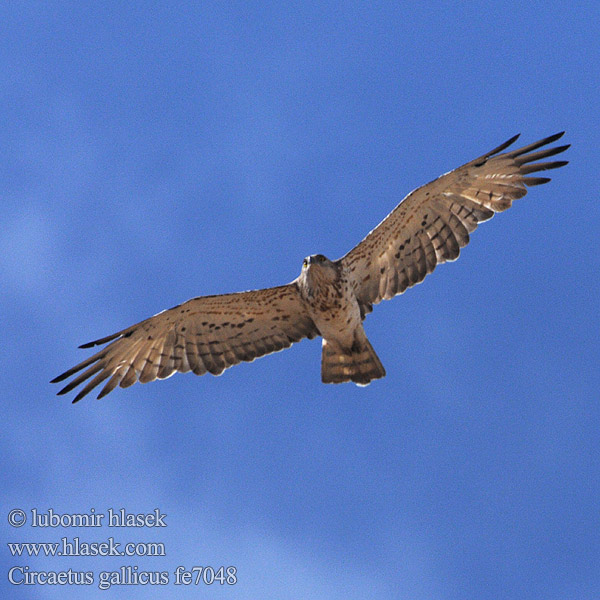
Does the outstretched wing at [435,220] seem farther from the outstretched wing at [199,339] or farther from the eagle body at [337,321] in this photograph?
the outstretched wing at [199,339]

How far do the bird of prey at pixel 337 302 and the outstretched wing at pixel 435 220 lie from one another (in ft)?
0.04

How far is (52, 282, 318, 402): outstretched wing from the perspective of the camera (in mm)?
12273

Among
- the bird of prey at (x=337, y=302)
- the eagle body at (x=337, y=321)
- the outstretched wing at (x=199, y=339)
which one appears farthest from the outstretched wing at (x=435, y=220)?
the outstretched wing at (x=199, y=339)

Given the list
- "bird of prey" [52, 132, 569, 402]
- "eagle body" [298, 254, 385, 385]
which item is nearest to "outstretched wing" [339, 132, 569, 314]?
"bird of prey" [52, 132, 569, 402]

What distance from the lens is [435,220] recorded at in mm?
12234

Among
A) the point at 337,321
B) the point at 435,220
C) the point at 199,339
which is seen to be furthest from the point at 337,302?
the point at 199,339

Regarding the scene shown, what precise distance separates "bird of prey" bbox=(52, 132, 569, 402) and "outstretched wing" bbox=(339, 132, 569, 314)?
0.01 metres

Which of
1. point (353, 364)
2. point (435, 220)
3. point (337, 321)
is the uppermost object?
point (435, 220)

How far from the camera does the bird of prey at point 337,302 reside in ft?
38.9

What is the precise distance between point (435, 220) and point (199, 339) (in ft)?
12.2

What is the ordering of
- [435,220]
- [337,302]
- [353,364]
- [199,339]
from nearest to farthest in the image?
[337,302], [353,364], [435,220], [199,339]

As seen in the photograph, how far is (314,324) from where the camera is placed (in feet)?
40.2

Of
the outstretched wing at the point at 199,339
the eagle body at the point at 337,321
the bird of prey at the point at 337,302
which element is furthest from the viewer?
the outstretched wing at the point at 199,339

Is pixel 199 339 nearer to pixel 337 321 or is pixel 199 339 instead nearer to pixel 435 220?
pixel 337 321
